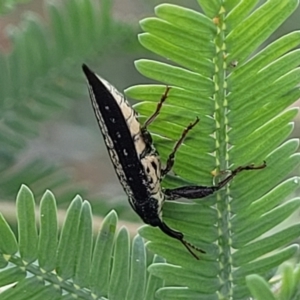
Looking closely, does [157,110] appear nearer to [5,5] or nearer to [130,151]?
[130,151]

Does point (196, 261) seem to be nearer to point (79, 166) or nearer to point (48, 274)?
point (48, 274)

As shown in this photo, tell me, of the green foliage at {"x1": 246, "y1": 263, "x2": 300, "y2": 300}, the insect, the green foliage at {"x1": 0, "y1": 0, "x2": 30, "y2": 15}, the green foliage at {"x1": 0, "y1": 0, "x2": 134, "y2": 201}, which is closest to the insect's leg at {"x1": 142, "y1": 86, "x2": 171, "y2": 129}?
the insect

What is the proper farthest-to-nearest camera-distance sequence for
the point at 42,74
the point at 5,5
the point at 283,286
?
1. the point at 42,74
2. the point at 5,5
3. the point at 283,286

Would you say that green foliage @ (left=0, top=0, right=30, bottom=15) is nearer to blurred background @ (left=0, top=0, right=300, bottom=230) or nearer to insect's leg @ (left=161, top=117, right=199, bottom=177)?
blurred background @ (left=0, top=0, right=300, bottom=230)

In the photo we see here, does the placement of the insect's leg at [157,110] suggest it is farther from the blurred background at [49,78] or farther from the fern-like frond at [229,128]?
the blurred background at [49,78]

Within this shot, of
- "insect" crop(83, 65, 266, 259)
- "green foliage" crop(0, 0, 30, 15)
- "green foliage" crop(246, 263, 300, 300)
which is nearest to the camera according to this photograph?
"green foliage" crop(246, 263, 300, 300)

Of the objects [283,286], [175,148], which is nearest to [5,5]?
[175,148]

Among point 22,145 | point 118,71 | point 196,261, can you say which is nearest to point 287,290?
point 196,261
